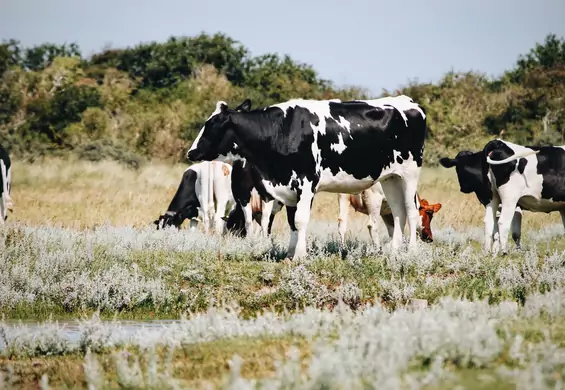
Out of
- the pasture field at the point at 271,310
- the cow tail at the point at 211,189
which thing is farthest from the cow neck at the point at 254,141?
the cow tail at the point at 211,189

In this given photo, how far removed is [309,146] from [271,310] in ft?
11.3

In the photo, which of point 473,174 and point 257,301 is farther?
point 473,174

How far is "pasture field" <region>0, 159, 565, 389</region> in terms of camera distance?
770cm

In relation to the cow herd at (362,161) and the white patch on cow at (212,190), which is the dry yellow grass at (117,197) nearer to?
Result: the white patch on cow at (212,190)

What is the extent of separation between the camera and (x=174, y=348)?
8984 mm

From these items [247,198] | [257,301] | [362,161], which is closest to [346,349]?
[257,301]

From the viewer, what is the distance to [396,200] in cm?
1814

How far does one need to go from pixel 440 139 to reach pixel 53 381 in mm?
42725

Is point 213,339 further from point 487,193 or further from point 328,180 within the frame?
point 487,193

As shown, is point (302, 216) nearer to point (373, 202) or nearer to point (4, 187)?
point (373, 202)

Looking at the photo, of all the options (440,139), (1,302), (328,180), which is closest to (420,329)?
(1,302)

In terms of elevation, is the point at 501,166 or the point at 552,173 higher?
the point at 501,166

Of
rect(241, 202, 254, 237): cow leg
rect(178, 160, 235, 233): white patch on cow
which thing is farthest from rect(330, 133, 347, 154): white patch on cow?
rect(178, 160, 235, 233): white patch on cow

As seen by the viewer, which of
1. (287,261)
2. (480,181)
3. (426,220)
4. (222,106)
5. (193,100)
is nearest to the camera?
(287,261)
